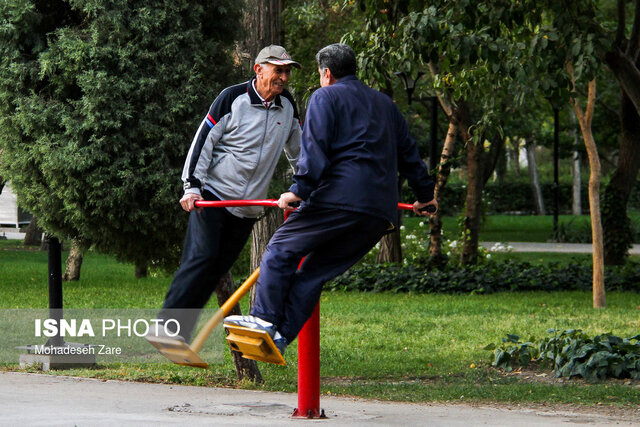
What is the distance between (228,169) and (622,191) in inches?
695

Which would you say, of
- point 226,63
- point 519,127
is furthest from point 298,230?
point 519,127

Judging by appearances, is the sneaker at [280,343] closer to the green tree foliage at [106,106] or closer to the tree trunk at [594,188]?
the green tree foliage at [106,106]

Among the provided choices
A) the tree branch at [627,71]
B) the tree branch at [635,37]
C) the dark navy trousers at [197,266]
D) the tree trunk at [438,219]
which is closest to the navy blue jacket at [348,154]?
the dark navy trousers at [197,266]

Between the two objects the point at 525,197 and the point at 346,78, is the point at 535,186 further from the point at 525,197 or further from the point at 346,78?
the point at 346,78

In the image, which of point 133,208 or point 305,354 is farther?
point 133,208

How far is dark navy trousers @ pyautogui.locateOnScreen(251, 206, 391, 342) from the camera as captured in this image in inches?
215

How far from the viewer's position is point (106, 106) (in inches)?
284

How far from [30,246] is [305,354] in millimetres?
29804

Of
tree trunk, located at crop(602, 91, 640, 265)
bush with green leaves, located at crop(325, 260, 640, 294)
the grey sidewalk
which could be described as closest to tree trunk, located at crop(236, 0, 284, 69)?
bush with green leaves, located at crop(325, 260, 640, 294)

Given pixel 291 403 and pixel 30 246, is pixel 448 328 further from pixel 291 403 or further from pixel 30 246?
pixel 30 246

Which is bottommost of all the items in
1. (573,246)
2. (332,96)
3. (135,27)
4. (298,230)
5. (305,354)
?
(573,246)

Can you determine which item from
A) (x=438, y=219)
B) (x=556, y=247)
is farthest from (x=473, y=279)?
(x=556, y=247)

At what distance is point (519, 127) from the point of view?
34312 millimetres

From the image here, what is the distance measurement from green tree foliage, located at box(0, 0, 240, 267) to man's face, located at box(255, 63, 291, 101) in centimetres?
163
